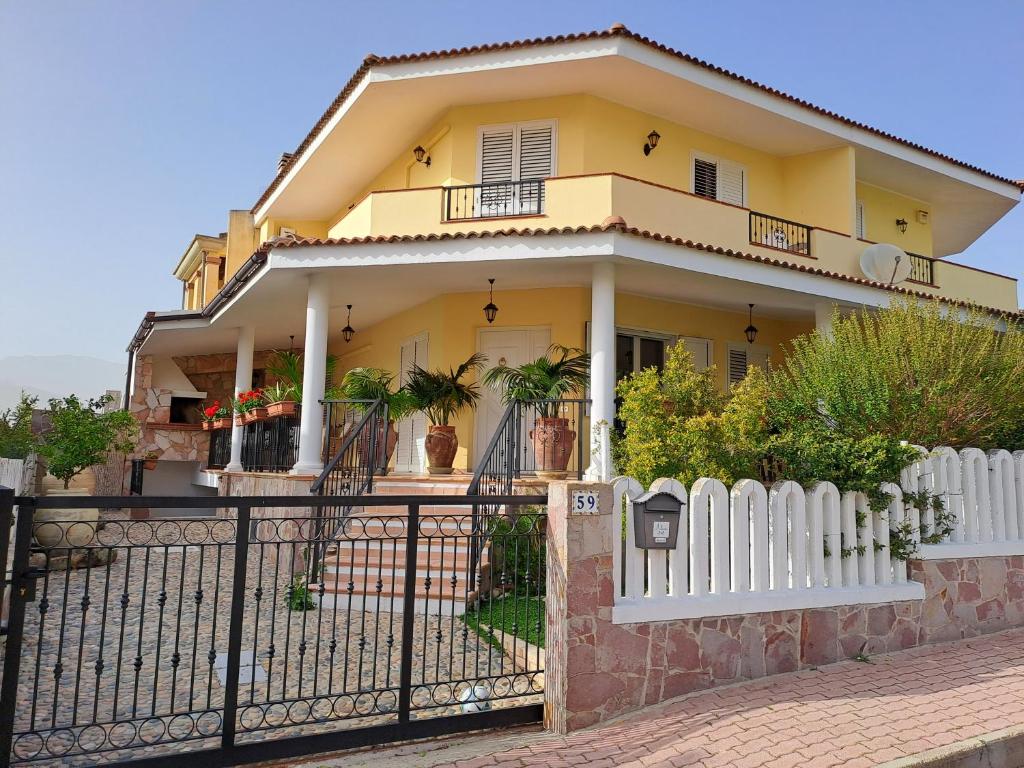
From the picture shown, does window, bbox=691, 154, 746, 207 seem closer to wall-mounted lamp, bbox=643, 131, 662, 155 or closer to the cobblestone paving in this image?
wall-mounted lamp, bbox=643, 131, 662, 155

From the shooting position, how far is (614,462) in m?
9.47

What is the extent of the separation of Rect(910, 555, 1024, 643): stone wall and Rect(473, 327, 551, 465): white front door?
713 cm

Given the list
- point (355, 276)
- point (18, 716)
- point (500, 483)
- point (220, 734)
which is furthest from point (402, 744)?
point (355, 276)

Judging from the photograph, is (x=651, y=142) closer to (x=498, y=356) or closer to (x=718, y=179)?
(x=718, y=179)

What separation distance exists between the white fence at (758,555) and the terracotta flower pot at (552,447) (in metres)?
4.23

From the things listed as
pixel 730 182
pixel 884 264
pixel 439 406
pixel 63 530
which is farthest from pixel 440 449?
pixel 884 264

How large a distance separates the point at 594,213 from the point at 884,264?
226 inches

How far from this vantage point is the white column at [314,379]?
1074cm

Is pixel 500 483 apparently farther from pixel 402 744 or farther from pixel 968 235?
pixel 968 235

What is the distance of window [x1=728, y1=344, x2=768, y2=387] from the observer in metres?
13.8

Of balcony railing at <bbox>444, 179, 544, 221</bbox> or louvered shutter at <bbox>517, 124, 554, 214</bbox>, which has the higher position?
louvered shutter at <bbox>517, 124, 554, 214</bbox>

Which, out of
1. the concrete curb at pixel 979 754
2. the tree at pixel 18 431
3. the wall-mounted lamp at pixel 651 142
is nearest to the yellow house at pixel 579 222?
the wall-mounted lamp at pixel 651 142

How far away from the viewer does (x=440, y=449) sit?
11039 mm

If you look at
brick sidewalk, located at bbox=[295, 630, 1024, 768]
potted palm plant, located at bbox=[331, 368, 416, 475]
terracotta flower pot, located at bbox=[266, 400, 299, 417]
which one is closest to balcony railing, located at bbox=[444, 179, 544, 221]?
potted palm plant, located at bbox=[331, 368, 416, 475]
